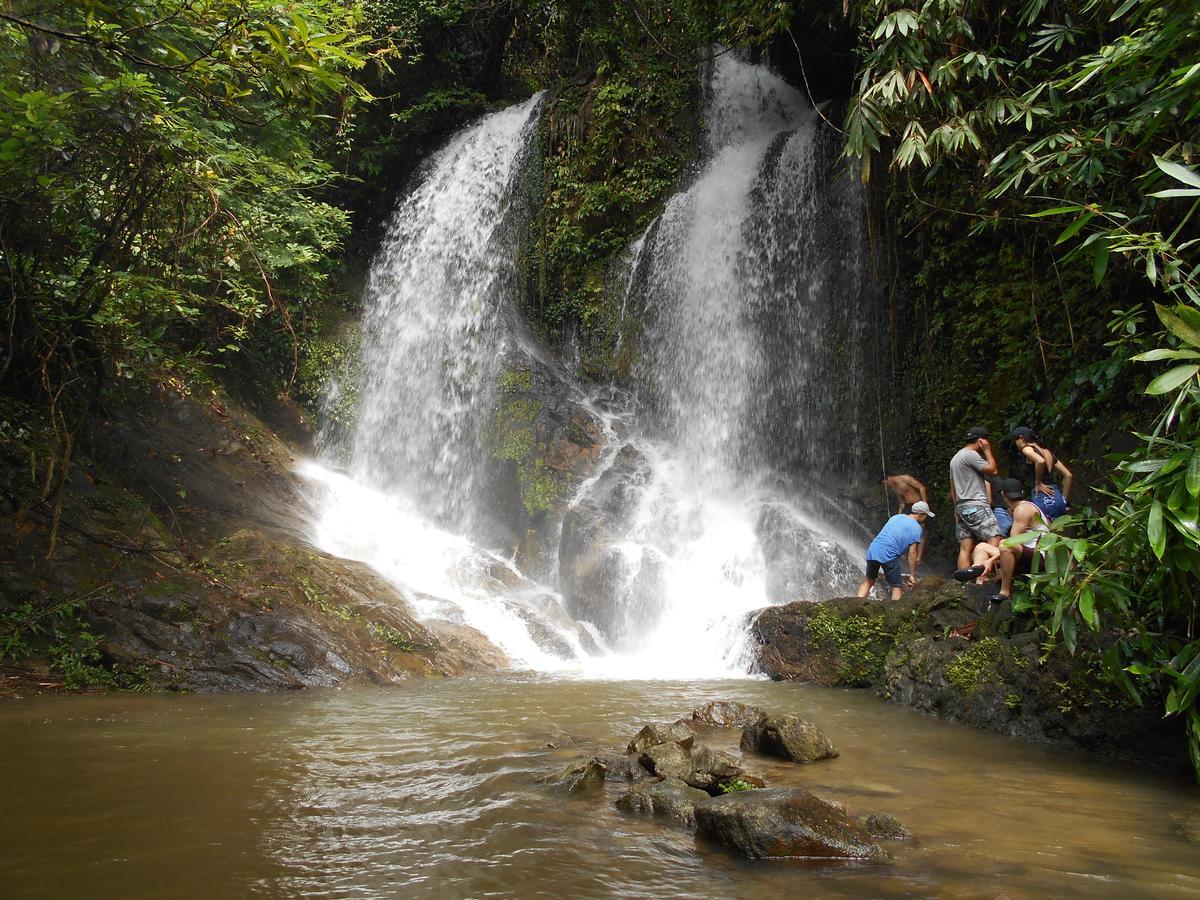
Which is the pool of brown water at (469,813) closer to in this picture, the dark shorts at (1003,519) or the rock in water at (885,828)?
the rock in water at (885,828)

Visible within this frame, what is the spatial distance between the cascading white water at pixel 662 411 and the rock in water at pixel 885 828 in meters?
4.81

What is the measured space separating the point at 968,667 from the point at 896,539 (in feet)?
7.72

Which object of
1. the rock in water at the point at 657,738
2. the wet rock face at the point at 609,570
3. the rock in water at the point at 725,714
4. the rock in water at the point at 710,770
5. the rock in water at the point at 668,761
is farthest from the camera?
the wet rock face at the point at 609,570

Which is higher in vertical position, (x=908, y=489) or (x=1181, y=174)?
(x=1181, y=174)

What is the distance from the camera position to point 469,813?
3385 millimetres

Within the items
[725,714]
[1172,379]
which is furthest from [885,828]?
[725,714]

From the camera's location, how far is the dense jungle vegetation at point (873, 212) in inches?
156

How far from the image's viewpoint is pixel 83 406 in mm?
6770

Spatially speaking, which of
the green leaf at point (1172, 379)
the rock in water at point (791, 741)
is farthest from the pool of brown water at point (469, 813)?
the green leaf at point (1172, 379)

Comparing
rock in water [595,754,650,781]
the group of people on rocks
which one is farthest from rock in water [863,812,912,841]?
the group of people on rocks

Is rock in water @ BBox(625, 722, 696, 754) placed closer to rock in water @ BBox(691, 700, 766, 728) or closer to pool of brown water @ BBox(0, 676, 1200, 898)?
pool of brown water @ BBox(0, 676, 1200, 898)

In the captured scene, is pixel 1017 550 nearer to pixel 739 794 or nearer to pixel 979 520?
pixel 979 520

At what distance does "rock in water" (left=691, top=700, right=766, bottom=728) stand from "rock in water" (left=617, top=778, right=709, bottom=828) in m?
1.72

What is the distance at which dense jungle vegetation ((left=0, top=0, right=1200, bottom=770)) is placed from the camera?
13.0 ft
